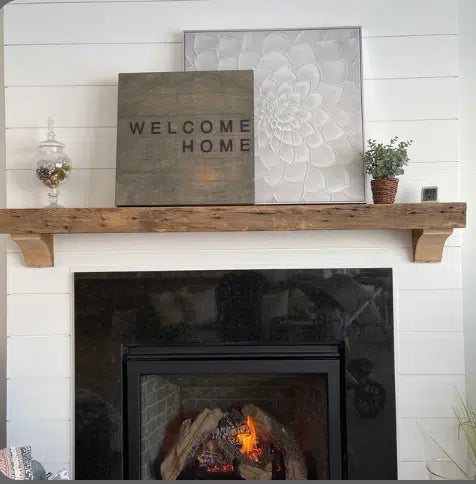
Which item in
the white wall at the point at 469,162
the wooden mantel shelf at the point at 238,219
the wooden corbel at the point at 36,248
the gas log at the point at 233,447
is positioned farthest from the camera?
the gas log at the point at 233,447

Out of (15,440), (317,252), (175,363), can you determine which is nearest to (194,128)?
(317,252)

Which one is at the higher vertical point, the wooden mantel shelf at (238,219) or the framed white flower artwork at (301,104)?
the framed white flower artwork at (301,104)

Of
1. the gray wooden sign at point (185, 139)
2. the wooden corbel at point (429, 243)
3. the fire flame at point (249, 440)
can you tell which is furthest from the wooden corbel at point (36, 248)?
the wooden corbel at point (429, 243)

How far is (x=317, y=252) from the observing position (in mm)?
2527

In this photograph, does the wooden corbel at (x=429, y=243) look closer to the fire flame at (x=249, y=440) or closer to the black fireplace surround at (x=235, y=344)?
the black fireplace surround at (x=235, y=344)

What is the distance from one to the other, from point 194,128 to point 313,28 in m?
0.58

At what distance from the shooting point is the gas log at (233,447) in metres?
2.68

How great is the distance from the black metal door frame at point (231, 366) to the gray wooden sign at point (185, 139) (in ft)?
1.84

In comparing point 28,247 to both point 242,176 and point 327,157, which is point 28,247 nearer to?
point 242,176

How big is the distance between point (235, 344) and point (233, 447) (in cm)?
48

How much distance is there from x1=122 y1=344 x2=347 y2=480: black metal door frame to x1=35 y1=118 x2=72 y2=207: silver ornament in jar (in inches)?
25.6

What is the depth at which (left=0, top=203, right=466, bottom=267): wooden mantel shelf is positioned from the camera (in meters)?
2.34

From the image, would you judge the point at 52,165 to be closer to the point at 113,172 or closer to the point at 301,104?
the point at 113,172

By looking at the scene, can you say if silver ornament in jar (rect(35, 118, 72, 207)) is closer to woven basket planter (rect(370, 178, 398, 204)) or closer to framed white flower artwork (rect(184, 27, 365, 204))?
framed white flower artwork (rect(184, 27, 365, 204))
